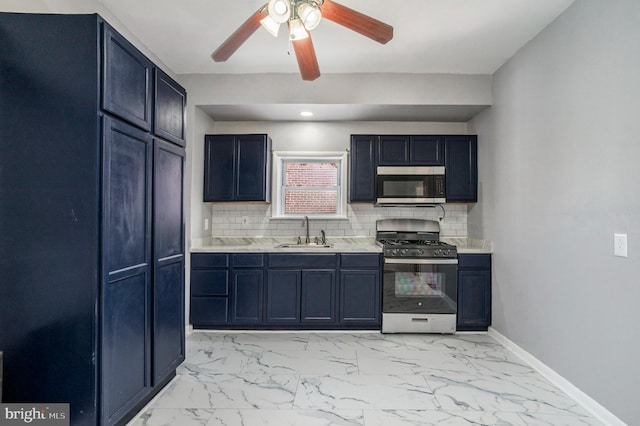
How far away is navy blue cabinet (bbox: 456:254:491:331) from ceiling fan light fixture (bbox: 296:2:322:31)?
2.77 meters

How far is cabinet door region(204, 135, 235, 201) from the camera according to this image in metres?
3.89

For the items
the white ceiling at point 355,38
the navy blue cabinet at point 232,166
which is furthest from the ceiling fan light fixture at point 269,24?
the navy blue cabinet at point 232,166

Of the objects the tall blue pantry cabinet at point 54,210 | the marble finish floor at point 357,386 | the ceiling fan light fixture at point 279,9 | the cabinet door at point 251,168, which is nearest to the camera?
the tall blue pantry cabinet at point 54,210

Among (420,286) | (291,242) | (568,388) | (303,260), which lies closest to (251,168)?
(291,242)

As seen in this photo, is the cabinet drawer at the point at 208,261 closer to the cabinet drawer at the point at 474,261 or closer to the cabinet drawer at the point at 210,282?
the cabinet drawer at the point at 210,282

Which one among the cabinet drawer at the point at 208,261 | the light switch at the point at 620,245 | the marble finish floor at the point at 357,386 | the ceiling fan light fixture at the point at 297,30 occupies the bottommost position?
the marble finish floor at the point at 357,386

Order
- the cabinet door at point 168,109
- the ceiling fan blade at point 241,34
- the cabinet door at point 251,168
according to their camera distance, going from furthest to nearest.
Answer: the cabinet door at point 251,168
the cabinet door at point 168,109
the ceiling fan blade at point 241,34

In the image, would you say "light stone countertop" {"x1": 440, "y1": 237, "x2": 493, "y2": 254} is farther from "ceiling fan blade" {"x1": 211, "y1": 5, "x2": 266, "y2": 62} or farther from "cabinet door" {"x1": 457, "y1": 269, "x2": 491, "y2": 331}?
"ceiling fan blade" {"x1": 211, "y1": 5, "x2": 266, "y2": 62}

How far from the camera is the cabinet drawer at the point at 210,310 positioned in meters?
3.64

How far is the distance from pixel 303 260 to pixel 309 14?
240cm

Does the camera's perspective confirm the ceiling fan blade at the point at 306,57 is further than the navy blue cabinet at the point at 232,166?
No

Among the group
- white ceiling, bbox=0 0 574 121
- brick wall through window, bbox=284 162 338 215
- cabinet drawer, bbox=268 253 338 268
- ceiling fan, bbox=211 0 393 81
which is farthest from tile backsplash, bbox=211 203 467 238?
ceiling fan, bbox=211 0 393 81

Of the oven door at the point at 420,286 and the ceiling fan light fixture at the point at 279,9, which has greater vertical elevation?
the ceiling fan light fixture at the point at 279,9

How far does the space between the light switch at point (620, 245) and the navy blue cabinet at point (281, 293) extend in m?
2.04
